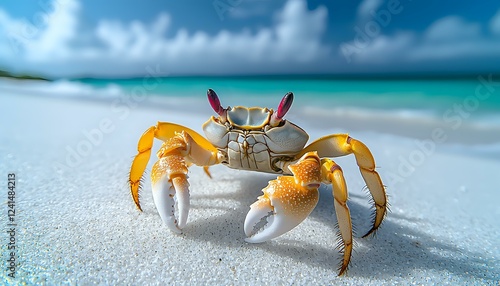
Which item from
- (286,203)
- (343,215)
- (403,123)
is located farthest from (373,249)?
(403,123)

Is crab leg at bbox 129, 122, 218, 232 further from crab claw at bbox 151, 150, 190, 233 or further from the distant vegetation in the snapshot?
the distant vegetation

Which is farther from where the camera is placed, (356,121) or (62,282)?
(356,121)

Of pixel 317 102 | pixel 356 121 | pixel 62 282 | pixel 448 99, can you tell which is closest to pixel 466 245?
pixel 62 282

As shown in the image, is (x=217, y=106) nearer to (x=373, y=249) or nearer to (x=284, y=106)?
(x=284, y=106)


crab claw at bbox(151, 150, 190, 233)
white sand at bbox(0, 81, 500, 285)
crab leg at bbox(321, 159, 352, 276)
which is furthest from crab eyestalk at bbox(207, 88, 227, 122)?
crab leg at bbox(321, 159, 352, 276)

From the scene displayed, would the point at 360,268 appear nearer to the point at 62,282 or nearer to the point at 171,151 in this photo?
the point at 171,151

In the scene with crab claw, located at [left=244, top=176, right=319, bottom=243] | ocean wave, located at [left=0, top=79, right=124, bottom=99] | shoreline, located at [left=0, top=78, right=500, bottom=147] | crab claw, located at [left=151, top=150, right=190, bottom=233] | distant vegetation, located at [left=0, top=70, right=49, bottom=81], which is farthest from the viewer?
distant vegetation, located at [left=0, top=70, right=49, bottom=81]
